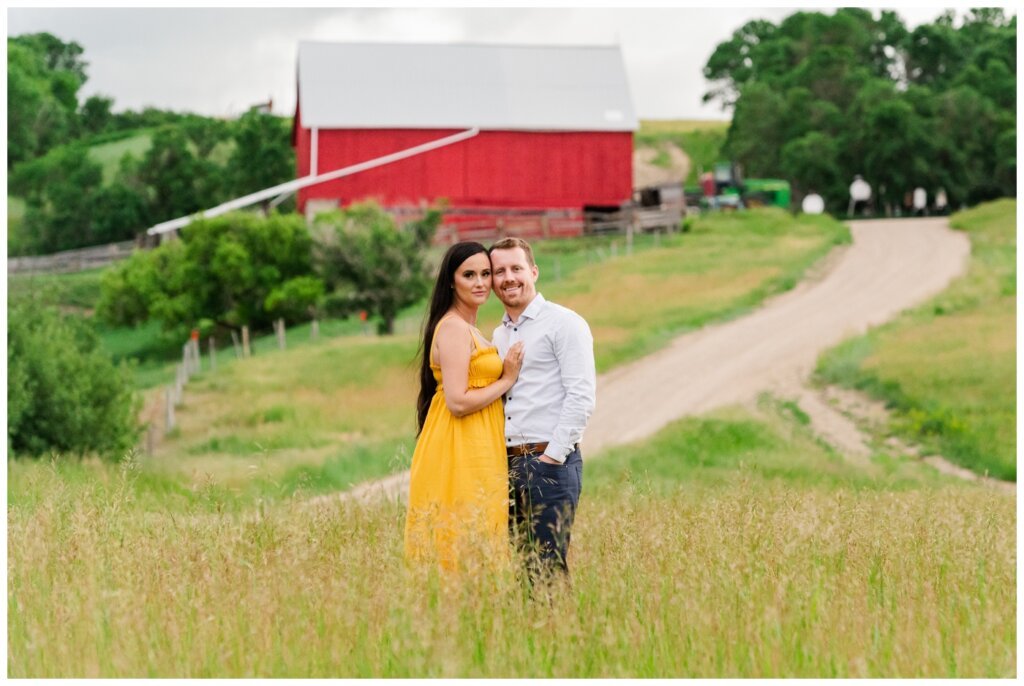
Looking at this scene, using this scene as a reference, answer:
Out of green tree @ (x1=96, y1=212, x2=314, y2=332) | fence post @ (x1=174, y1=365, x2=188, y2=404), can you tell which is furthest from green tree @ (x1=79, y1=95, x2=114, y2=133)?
fence post @ (x1=174, y1=365, x2=188, y2=404)

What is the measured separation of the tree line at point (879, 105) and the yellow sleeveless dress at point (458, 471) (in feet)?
151

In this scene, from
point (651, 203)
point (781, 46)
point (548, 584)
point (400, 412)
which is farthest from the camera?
point (781, 46)

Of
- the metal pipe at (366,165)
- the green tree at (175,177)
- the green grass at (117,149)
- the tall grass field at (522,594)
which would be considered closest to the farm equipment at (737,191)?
the metal pipe at (366,165)

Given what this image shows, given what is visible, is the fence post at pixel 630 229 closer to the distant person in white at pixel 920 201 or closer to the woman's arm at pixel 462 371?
the distant person in white at pixel 920 201

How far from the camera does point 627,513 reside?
19.3 feet

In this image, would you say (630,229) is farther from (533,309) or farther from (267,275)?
(533,309)

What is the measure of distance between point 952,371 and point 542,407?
55.9ft

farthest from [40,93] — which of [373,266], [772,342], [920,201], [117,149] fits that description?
[772,342]

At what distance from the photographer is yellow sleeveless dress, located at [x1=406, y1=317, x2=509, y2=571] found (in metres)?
5.48

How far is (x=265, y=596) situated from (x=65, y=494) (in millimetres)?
1880

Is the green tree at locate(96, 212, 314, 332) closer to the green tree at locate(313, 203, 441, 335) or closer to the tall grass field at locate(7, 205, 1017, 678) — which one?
the green tree at locate(313, 203, 441, 335)

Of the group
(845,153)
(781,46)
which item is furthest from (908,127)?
(781,46)

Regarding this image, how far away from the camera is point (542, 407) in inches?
224

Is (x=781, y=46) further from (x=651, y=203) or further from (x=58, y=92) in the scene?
(x=58, y=92)
